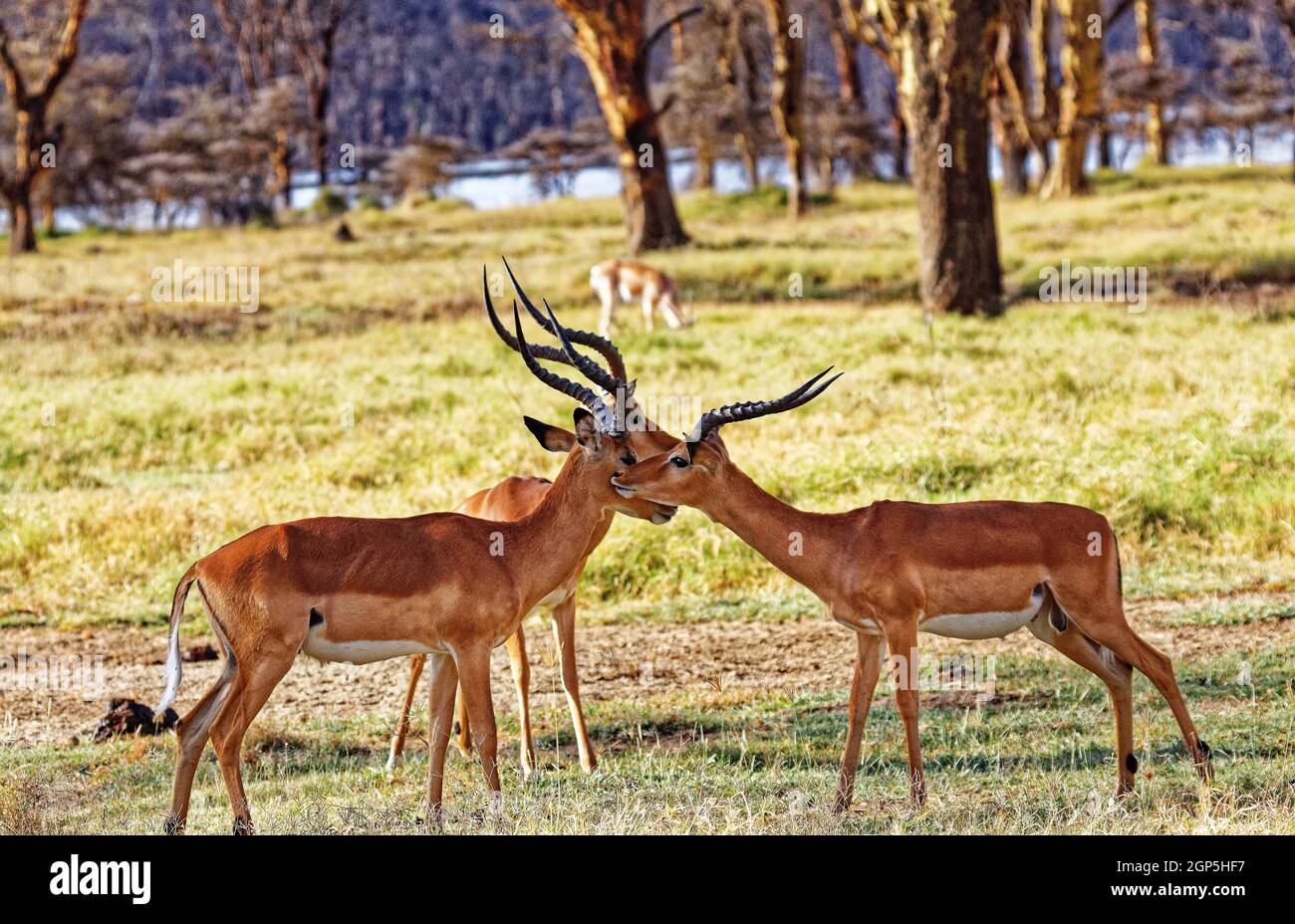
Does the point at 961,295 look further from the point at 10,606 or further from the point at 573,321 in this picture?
the point at 10,606

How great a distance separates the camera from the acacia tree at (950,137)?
47.0ft

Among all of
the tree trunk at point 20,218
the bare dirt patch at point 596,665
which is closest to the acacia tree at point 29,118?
the tree trunk at point 20,218

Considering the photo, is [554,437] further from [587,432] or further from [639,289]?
[639,289]

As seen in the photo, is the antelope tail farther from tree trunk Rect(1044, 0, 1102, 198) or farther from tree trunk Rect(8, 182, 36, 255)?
tree trunk Rect(8, 182, 36, 255)

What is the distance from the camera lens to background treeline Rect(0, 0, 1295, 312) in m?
14.9

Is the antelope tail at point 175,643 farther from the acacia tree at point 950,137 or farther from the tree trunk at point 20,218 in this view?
the tree trunk at point 20,218

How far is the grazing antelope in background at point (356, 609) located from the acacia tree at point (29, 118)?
2024 centimetres

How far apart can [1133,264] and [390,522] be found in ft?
43.0

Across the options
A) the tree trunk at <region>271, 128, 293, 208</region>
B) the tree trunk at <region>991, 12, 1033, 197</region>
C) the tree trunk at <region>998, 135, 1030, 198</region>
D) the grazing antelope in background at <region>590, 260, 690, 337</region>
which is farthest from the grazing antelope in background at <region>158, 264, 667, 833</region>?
the tree trunk at <region>271, 128, 293, 208</region>

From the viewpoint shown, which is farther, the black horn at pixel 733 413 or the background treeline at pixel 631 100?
the background treeline at pixel 631 100

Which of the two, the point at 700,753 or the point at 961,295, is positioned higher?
the point at 961,295
